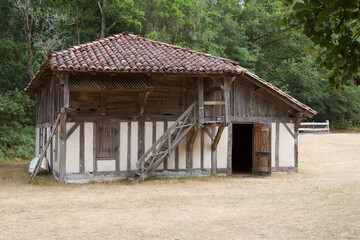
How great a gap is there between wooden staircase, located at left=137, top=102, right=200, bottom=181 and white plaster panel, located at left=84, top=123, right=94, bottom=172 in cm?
161

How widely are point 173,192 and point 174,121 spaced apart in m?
3.51

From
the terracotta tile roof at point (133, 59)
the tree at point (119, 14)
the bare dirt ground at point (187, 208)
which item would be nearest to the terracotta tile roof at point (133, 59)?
the terracotta tile roof at point (133, 59)

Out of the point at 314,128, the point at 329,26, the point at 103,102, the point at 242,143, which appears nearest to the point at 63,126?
the point at 103,102

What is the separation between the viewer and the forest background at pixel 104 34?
23348 mm

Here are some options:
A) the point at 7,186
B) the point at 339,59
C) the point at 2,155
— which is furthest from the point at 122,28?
the point at 339,59

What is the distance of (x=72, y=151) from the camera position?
1327 centimetres

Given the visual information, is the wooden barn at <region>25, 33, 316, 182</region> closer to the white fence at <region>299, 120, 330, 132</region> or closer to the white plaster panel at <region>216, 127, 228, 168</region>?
the white plaster panel at <region>216, 127, 228, 168</region>

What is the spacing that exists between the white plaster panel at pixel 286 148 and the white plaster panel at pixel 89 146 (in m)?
7.45

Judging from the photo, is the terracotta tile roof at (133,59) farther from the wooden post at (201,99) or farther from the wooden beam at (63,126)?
the wooden beam at (63,126)

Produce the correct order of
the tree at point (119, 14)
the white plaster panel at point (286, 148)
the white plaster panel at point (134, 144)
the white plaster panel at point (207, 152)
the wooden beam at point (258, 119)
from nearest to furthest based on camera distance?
the white plaster panel at point (134, 144) < the white plaster panel at point (207, 152) < the wooden beam at point (258, 119) < the white plaster panel at point (286, 148) < the tree at point (119, 14)

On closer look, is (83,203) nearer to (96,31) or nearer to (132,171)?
(132,171)

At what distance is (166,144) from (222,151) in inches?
101

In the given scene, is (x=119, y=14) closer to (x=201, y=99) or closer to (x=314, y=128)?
(x=201, y=99)

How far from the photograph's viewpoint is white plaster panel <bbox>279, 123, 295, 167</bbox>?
16.2 meters
